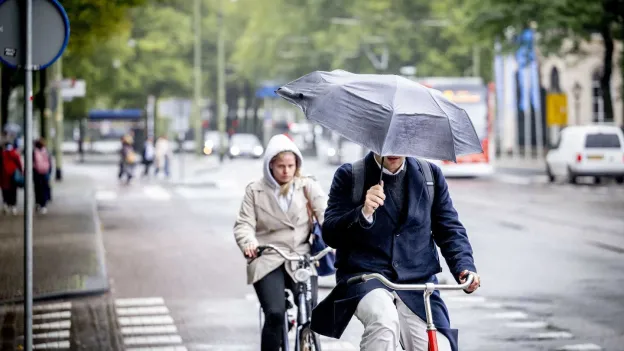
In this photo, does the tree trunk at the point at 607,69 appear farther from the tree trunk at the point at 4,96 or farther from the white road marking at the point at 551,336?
the white road marking at the point at 551,336

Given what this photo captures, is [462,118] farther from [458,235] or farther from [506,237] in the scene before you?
[506,237]

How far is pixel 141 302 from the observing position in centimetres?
1206

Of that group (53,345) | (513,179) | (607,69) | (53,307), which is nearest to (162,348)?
(53,345)

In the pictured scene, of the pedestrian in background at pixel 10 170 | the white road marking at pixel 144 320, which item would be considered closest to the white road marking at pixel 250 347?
the white road marking at pixel 144 320

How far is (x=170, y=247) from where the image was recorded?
18.0 metres

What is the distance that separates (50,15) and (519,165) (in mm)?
48177

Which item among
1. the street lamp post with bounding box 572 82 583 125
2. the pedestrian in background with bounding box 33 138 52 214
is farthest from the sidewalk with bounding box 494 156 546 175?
the pedestrian in background with bounding box 33 138 52 214

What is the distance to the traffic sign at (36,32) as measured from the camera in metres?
7.69

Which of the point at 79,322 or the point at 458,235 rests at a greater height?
the point at 458,235

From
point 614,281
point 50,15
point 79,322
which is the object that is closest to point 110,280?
point 79,322

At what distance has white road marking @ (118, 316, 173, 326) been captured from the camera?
35.1ft

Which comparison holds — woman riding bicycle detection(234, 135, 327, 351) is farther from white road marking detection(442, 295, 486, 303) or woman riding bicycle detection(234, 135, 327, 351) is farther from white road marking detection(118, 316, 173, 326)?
white road marking detection(442, 295, 486, 303)

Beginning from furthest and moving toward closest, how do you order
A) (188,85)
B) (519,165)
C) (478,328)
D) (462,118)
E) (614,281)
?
1. (188,85)
2. (519,165)
3. (614,281)
4. (478,328)
5. (462,118)

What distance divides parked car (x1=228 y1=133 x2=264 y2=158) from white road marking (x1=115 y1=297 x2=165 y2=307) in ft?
198
